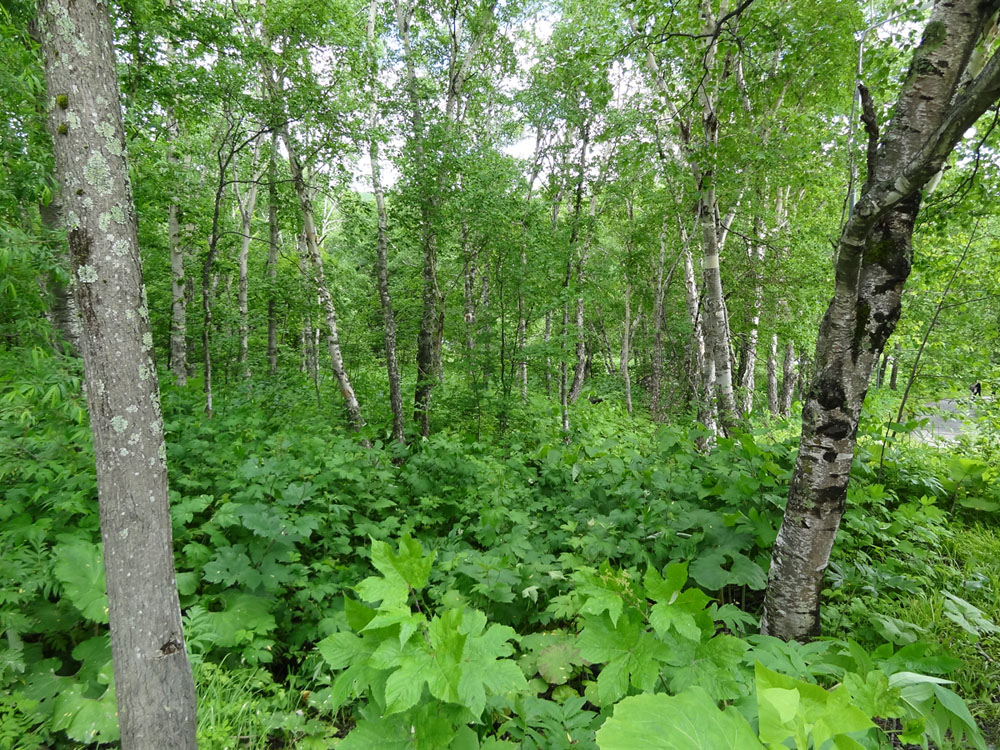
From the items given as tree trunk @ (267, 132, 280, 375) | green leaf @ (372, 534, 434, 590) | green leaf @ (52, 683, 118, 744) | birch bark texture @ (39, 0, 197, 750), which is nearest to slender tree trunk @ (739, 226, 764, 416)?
green leaf @ (372, 534, 434, 590)

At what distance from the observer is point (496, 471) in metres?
5.28

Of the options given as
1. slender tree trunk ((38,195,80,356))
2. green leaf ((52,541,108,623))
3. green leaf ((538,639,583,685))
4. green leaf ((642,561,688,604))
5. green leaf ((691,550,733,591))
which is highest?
slender tree trunk ((38,195,80,356))

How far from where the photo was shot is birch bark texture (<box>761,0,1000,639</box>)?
248cm

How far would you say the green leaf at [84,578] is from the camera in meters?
2.74

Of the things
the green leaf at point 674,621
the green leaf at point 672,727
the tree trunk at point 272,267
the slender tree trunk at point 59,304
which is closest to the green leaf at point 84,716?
the green leaf at point 674,621

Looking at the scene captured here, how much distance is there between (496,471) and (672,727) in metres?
4.51

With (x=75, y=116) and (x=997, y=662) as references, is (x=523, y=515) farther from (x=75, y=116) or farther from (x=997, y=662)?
(x=75, y=116)

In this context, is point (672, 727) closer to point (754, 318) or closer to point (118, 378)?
point (118, 378)

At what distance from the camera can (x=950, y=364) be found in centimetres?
777

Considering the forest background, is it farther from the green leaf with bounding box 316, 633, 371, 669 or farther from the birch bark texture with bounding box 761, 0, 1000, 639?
the birch bark texture with bounding box 761, 0, 1000, 639

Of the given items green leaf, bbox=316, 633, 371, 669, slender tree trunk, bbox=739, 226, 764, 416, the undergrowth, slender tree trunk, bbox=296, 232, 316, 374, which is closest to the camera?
the undergrowth

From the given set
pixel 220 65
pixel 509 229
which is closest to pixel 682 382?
pixel 509 229

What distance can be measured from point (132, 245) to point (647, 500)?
14.1 feet

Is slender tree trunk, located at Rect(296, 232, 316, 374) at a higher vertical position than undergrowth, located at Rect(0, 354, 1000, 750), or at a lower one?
higher
